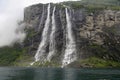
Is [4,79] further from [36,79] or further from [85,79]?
[85,79]

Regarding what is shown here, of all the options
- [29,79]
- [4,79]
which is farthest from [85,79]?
[4,79]

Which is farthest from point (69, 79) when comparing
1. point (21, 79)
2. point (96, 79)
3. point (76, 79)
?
point (21, 79)

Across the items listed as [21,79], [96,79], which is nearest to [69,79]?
[96,79]

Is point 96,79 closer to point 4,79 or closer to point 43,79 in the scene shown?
point 43,79

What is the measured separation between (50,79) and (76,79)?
29.8 feet

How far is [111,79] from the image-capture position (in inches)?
4222

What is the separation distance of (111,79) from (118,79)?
7.92 feet

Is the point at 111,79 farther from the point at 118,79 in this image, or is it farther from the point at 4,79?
the point at 4,79

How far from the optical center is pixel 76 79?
108 meters

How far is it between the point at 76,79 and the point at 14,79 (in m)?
22.0

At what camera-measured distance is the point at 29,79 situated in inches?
4294

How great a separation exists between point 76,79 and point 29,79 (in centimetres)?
1660

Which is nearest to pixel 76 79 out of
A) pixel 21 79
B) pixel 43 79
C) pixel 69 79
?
pixel 69 79

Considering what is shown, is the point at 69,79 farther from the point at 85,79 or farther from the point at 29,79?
the point at 29,79
